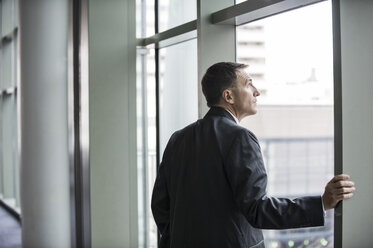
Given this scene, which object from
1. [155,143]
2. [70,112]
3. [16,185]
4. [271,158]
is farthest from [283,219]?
[16,185]

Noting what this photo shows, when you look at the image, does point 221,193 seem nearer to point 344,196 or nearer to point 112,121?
point 344,196

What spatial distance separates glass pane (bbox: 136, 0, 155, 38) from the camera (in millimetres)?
3963

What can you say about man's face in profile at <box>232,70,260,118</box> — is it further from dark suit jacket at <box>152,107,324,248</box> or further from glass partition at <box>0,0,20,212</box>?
glass partition at <box>0,0,20,212</box>

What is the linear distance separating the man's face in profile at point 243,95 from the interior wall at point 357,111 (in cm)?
38

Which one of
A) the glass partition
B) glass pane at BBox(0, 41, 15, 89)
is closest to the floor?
the glass partition

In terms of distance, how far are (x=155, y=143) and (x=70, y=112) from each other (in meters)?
0.89

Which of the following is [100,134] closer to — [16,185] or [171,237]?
[171,237]

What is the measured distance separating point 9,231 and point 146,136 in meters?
3.25

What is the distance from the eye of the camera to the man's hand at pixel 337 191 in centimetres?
184

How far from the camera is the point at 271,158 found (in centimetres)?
280

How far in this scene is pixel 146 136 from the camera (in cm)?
403

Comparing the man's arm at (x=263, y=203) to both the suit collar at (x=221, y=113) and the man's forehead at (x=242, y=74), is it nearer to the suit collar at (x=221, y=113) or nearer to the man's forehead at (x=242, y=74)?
the suit collar at (x=221, y=113)

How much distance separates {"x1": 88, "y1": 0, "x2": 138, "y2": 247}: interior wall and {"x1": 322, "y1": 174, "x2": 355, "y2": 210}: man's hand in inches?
90.9

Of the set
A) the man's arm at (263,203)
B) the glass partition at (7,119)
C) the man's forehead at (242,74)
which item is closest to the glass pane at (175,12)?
the man's forehead at (242,74)
